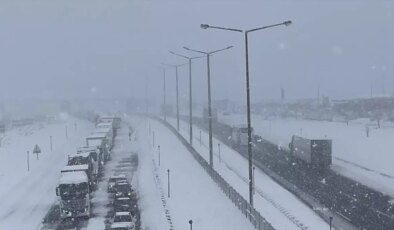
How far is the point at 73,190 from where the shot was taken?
3609 centimetres

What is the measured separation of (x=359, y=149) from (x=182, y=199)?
37.3 m

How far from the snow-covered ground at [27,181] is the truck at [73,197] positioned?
218 cm

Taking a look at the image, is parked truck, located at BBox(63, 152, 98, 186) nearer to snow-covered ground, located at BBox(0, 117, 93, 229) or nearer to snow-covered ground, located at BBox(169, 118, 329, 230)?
snow-covered ground, located at BBox(0, 117, 93, 229)

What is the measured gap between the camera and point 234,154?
73.2m

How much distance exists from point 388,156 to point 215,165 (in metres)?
19.8

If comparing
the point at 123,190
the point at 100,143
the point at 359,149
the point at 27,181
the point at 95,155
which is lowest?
the point at 27,181

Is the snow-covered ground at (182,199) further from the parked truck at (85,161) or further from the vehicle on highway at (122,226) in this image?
the parked truck at (85,161)

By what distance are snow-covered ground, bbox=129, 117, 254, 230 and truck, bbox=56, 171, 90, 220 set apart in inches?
157

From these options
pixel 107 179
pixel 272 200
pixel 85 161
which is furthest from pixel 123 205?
pixel 107 179

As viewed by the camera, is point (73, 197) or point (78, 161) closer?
point (73, 197)

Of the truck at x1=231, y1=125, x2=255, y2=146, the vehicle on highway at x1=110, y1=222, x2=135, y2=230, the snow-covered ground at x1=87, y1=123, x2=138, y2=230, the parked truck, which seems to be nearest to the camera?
the vehicle on highway at x1=110, y1=222, x2=135, y2=230

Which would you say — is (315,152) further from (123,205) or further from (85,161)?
(123,205)

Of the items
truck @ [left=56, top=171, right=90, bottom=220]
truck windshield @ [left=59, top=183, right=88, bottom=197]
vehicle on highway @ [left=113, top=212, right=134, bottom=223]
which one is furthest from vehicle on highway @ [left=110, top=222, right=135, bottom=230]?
truck windshield @ [left=59, top=183, right=88, bottom=197]

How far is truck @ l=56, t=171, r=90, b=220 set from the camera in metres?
35.9
